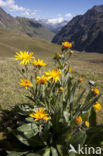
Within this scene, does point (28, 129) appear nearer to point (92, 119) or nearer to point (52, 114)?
point (52, 114)

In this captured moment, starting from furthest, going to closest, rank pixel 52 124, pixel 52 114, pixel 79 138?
pixel 52 114 < pixel 52 124 < pixel 79 138

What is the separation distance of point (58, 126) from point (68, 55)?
5.76 ft

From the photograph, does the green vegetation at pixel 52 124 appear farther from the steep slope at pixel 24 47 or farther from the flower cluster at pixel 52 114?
the steep slope at pixel 24 47

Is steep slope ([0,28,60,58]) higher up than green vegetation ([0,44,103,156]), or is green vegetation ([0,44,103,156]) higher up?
steep slope ([0,28,60,58])

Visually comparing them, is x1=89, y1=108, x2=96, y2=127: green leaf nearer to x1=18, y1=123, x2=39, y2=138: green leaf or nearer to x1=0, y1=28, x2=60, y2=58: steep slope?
x1=18, y1=123, x2=39, y2=138: green leaf

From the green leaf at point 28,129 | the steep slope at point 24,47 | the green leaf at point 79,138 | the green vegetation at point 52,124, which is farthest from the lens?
the steep slope at point 24,47

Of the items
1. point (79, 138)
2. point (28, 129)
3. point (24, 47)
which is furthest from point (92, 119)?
point (24, 47)

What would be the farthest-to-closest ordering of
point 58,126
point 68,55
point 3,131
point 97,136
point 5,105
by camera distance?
point 5,105 < point 3,131 < point 68,55 < point 58,126 < point 97,136

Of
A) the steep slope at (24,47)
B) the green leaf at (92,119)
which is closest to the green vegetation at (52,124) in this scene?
the green leaf at (92,119)

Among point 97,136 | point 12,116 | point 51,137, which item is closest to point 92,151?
point 97,136

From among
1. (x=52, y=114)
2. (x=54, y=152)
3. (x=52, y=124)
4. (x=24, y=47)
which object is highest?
(x=24, y=47)

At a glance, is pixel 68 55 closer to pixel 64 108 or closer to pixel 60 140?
pixel 64 108

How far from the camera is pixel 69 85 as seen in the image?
3920mm

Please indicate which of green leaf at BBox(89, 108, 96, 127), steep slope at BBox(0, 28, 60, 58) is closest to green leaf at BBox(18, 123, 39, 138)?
green leaf at BBox(89, 108, 96, 127)
